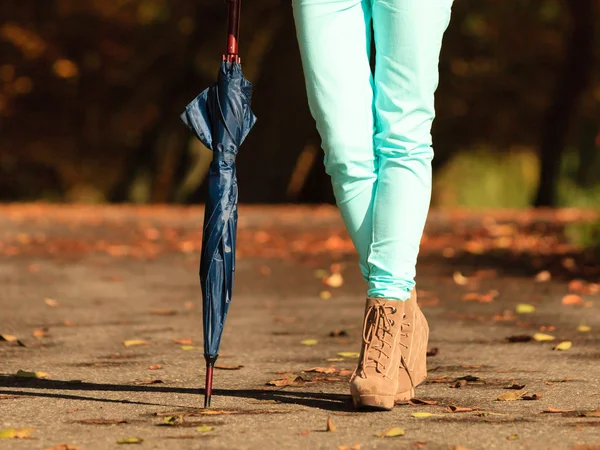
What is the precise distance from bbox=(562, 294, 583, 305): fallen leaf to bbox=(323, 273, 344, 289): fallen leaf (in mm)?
1703

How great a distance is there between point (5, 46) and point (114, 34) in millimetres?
2214

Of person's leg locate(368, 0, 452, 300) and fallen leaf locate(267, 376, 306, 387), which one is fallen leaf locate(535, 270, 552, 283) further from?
person's leg locate(368, 0, 452, 300)

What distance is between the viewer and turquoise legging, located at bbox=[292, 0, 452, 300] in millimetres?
4254

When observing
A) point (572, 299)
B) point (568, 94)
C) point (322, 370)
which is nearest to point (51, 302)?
point (572, 299)

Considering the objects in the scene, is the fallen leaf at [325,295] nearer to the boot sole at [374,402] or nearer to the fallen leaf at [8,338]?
the fallen leaf at [8,338]

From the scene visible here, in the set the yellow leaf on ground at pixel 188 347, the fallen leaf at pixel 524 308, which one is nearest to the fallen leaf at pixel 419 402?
the yellow leaf on ground at pixel 188 347

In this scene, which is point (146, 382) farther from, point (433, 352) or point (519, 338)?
point (519, 338)

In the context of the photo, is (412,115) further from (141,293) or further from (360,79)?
(141,293)

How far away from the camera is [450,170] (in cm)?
3206

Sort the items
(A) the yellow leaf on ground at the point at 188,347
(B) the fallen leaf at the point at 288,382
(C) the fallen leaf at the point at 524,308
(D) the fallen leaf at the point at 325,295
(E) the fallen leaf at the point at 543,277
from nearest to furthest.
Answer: (B) the fallen leaf at the point at 288,382 < (A) the yellow leaf on ground at the point at 188,347 < (C) the fallen leaf at the point at 524,308 < (D) the fallen leaf at the point at 325,295 < (E) the fallen leaf at the point at 543,277

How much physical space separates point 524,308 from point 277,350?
216 centimetres

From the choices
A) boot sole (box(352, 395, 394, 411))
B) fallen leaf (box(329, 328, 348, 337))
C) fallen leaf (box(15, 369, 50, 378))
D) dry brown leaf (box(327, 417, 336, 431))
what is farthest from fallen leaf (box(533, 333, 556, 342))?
dry brown leaf (box(327, 417, 336, 431))

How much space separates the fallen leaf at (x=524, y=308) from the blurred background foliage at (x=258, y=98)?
51.6 ft

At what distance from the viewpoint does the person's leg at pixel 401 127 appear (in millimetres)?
4242
